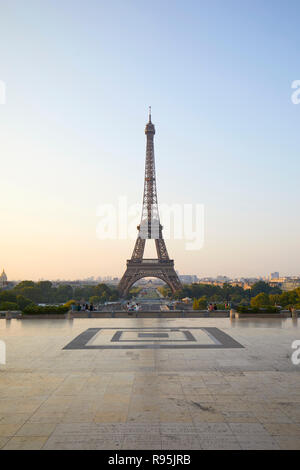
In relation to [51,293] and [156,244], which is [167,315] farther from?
[51,293]

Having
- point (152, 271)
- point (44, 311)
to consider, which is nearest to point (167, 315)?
point (44, 311)

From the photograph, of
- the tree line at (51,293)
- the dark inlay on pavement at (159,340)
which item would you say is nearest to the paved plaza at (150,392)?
the dark inlay on pavement at (159,340)

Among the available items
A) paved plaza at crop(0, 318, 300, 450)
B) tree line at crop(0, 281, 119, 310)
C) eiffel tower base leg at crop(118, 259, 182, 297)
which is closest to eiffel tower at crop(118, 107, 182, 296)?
eiffel tower base leg at crop(118, 259, 182, 297)

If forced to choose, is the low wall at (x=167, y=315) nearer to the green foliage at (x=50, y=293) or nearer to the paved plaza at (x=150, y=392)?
the paved plaza at (x=150, y=392)

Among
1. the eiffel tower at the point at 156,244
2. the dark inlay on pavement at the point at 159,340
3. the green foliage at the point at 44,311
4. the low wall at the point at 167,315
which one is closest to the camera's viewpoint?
the dark inlay on pavement at the point at 159,340

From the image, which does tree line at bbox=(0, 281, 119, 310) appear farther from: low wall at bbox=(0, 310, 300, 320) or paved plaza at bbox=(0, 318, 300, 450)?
paved plaza at bbox=(0, 318, 300, 450)

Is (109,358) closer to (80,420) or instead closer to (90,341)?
(90,341)

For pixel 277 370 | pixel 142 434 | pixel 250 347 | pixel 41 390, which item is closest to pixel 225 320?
→ pixel 250 347
